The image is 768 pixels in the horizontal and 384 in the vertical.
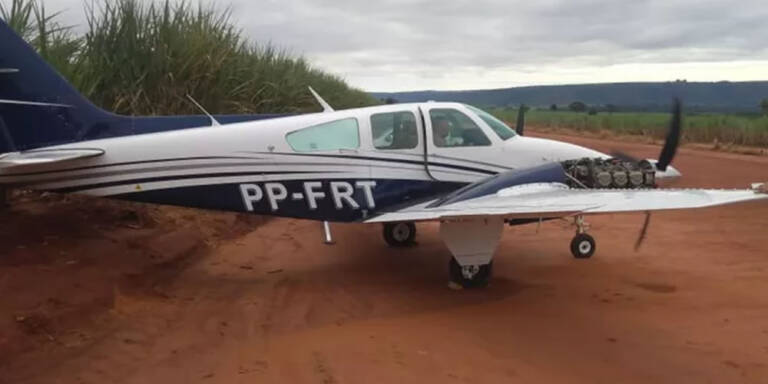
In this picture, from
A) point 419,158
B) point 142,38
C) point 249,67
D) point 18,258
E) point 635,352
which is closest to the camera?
→ point 635,352

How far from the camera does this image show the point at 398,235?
930 cm

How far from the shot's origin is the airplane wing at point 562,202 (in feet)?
18.7

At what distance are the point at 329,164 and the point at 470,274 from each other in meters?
1.87

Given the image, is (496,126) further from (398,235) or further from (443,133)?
(398,235)

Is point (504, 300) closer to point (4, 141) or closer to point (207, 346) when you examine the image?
point (207, 346)

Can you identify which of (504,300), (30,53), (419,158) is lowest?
(504,300)

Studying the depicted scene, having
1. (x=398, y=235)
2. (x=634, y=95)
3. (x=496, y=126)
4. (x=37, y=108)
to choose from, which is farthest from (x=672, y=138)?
(x=634, y=95)

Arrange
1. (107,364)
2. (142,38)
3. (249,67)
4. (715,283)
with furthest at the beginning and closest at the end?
(249,67)
(142,38)
(715,283)
(107,364)

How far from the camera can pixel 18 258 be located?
6.46 m

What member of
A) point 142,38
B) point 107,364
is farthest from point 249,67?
point 107,364

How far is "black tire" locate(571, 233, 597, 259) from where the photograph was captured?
801cm

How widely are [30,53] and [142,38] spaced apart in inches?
172

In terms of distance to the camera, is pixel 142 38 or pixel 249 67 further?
pixel 249 67

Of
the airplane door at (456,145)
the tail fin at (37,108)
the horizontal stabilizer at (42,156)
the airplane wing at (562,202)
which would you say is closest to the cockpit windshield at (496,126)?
the airplane door at (456,145)
